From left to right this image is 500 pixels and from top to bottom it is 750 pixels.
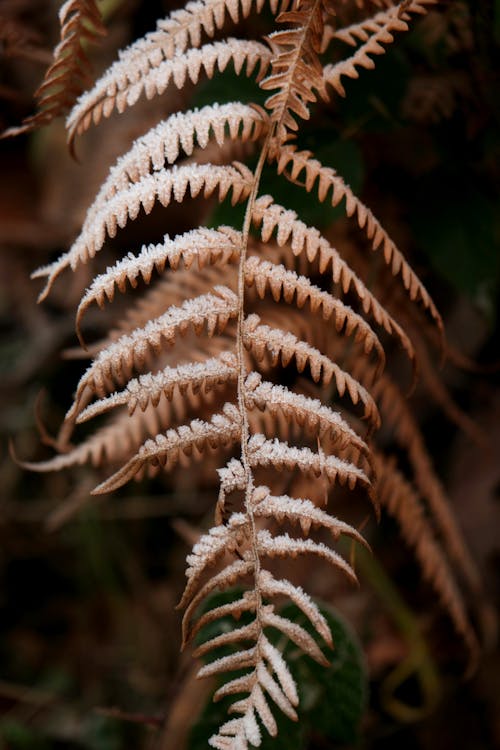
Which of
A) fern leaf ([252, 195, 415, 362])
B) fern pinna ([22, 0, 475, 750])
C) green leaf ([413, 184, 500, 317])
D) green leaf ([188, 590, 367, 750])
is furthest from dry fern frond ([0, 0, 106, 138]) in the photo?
green leaf ([188, 590, 367, 750])

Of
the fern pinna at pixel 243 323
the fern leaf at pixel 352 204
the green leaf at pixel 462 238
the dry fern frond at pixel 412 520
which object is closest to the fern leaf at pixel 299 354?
the fern pinna at pixel 243 323

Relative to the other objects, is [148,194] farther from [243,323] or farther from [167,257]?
[243,323]

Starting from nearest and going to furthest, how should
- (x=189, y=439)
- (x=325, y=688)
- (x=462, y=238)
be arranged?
1. (x=189, y=439)
2. (x=325, y=688)
3. (x=462, y=238)

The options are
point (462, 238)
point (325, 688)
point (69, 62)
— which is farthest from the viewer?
point (462, 238)

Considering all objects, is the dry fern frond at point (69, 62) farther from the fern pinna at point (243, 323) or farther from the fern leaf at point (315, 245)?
the fern leaf at point (315, 245)

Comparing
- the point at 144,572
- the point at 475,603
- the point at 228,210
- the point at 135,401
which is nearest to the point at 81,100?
the point at 228,210

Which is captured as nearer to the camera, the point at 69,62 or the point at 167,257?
the point at 167,257

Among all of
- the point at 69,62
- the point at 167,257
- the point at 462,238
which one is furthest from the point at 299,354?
the point at 462,238

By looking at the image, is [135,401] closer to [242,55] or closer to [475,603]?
[242,55]

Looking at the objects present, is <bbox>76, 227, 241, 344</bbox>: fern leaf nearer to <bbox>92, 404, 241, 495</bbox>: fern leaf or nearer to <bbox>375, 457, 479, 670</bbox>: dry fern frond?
<bbox>92, 404, 241, 495</bbox>: fern leaf

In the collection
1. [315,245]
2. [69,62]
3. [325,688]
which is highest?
[69,62]
